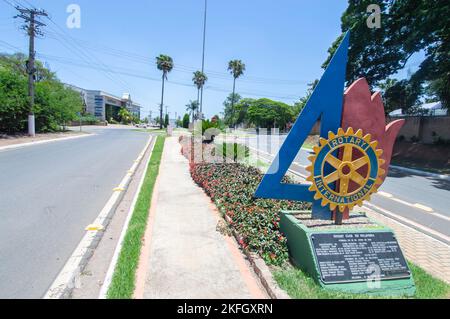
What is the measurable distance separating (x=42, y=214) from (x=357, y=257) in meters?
5.83

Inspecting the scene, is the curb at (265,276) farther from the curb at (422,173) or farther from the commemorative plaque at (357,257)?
the curb at (422,173)

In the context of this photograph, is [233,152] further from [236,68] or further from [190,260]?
[236,68]

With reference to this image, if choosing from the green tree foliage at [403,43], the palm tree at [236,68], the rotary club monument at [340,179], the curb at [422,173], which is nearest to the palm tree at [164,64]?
the palm tree at [236,68]

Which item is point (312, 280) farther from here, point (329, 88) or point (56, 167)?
point (56, 167)

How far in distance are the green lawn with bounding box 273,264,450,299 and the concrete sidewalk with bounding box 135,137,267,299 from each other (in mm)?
318

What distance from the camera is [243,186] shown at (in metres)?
7.30

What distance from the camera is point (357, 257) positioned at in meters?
3.70

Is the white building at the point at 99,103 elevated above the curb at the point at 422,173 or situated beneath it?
elevated above

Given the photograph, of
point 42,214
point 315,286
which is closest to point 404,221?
point 315,286

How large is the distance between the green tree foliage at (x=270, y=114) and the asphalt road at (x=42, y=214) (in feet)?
187

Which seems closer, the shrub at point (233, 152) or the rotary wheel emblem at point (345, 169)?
the rotary wheel emblem at point (345, 169)

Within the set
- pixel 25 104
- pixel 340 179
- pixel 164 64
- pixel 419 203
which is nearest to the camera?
pixel 340 179

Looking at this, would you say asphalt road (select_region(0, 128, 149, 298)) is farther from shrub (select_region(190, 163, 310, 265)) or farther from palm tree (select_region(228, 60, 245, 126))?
palm tree (select_region(228, 60, 245, 126))

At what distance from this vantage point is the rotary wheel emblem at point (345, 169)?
4.13m
